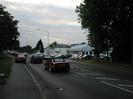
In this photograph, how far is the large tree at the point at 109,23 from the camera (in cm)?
4538

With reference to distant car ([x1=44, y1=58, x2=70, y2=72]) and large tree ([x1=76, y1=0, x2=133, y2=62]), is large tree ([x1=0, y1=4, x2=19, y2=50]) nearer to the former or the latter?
large tree ([x1=76, y1=0, x2=133, y2=62])

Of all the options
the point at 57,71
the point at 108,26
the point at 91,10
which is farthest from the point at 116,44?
the point at 57,71

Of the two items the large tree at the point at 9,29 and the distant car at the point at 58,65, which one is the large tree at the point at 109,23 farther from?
the large tree at the point at 9,29

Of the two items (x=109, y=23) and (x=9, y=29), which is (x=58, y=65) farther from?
(x=9, y=29)

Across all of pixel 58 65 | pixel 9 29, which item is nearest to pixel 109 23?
pixel 58 65

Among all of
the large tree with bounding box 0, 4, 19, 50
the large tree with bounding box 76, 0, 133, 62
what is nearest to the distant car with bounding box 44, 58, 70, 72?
the large tree with bounding box 76, 0, 133, 62

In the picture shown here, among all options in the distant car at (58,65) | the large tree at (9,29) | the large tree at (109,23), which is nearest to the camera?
the distant car at (58,65)

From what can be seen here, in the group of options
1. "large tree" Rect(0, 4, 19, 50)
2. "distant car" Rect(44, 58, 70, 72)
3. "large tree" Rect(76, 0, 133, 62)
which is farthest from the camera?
"large tree" Rect(0, 4, 19, 50)

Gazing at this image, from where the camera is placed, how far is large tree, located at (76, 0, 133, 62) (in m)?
45.4

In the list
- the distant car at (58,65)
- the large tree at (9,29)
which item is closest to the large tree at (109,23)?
the distant car at (58,65)

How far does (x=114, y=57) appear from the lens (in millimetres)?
54156

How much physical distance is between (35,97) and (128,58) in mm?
39505

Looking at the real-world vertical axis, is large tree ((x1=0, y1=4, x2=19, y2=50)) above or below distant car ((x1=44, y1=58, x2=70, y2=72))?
above

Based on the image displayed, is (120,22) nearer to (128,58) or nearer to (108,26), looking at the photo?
(108,26)
